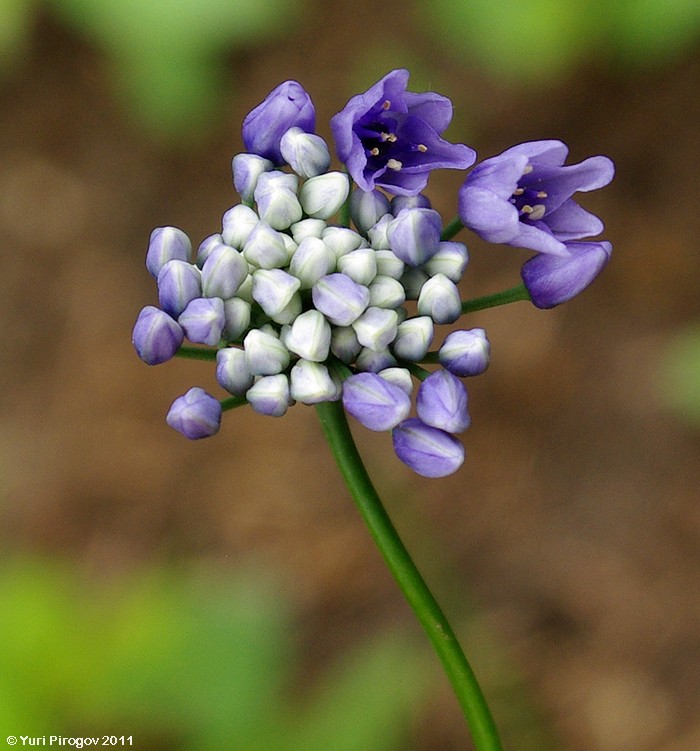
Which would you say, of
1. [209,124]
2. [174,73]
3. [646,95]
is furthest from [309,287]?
[646,95]

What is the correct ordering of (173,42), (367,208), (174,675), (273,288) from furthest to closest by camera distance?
(173,42) → (174,675) → (367,208) → (273,288)

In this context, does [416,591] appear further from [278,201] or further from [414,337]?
[278,201]

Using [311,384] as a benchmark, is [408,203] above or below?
above

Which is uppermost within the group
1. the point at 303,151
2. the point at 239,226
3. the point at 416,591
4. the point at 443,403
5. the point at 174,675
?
the point at 303,151

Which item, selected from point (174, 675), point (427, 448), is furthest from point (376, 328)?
point (174, 675)

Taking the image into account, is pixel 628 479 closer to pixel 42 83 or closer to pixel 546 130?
pixel 546 130

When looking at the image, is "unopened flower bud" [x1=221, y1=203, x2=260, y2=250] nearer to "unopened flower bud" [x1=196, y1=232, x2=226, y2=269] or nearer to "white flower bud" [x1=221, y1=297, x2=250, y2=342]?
"unopened flower bud" [x1=196, y1=232, x2=226, y2=269]

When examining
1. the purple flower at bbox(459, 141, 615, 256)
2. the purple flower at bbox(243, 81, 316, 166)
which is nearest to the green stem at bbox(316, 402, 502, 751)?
the purple flower at bbox(459, 141, 615, 256)
